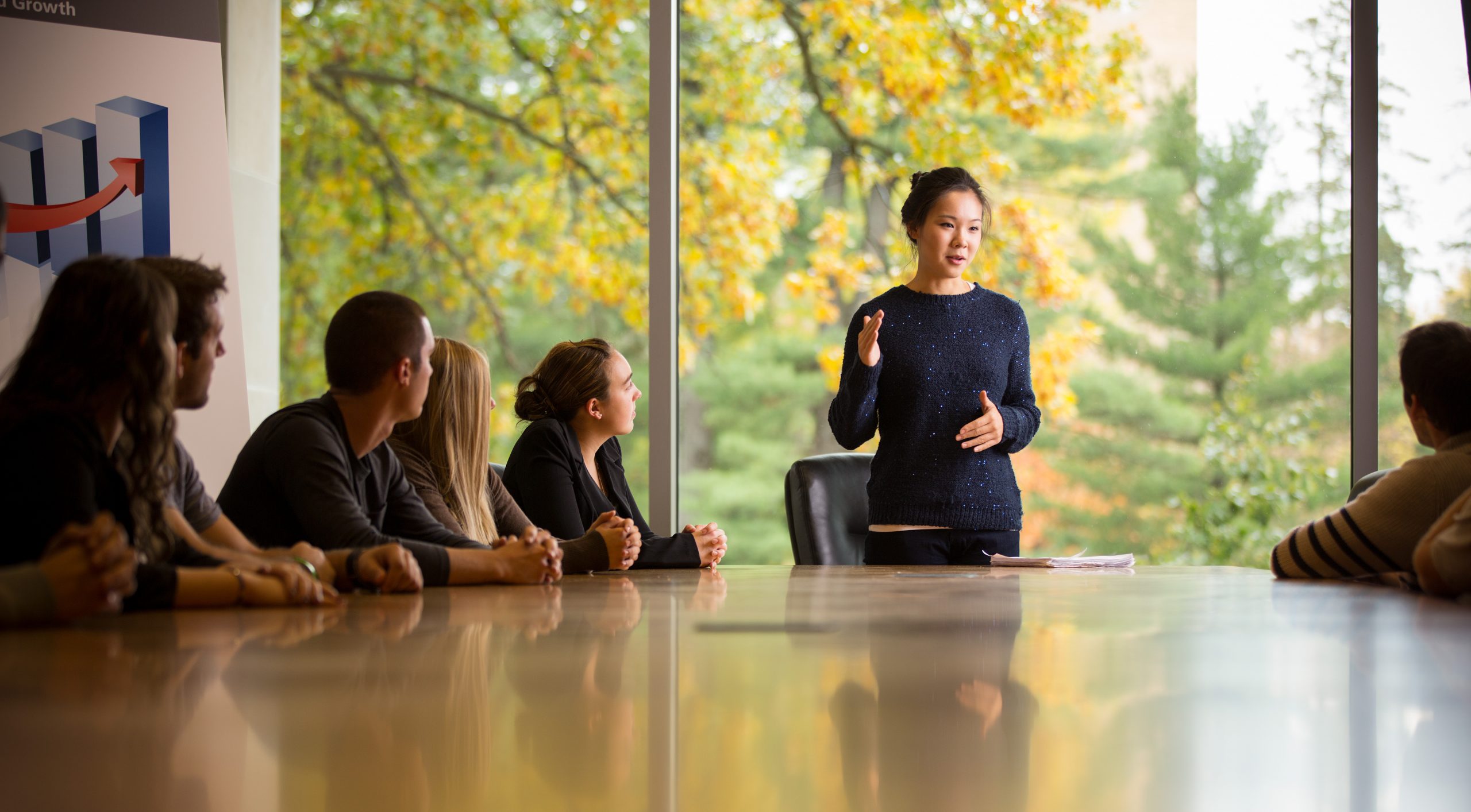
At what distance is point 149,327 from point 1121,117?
225 inches

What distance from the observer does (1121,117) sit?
6039mm

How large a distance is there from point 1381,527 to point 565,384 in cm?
173

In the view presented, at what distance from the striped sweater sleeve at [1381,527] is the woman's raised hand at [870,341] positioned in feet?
3.27

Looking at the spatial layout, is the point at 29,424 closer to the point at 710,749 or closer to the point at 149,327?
the point at 149,327

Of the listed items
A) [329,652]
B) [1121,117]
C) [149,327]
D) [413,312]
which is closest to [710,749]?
[329,652]

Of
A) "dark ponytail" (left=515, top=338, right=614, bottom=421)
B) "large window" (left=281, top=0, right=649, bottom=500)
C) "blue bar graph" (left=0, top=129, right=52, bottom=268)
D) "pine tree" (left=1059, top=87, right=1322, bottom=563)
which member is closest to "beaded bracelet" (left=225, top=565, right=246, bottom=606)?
"dark ponytail" (left=515, top=338, right=614, bottom=421)

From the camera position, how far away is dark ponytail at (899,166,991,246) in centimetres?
279

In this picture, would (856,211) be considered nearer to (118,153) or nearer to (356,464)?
(118,153)

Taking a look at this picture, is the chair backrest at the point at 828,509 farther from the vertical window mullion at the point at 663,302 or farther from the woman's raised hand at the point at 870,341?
the vertical window mullion at the point at 663,302

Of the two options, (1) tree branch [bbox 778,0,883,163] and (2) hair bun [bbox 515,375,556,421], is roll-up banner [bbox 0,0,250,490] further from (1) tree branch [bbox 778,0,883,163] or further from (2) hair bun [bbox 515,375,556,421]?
(1) tree branch [bbox 778,0,883,163]

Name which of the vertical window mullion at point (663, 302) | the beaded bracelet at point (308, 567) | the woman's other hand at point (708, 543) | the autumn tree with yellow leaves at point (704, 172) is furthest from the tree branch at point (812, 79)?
the beaded bracelet at point (308, 567)

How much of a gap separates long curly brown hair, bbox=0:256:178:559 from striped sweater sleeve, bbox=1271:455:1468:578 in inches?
70.3

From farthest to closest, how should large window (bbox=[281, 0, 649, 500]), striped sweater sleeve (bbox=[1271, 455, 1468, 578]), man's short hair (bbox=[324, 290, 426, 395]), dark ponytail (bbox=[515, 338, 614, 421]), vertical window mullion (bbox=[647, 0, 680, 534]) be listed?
large window (bbox=[281, 0, 649, 500]) → vertical window mullion (bbox=[647, 0, 680, 534]) → dark ponytail (bbox=[515, 338, 614, 421]) → man's short hair (bbox=[324, 290, 426, 395]) → striped sweater sleeve (bbox=[1271, 455, 1468, 578])

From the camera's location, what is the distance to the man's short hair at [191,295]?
1520mm
